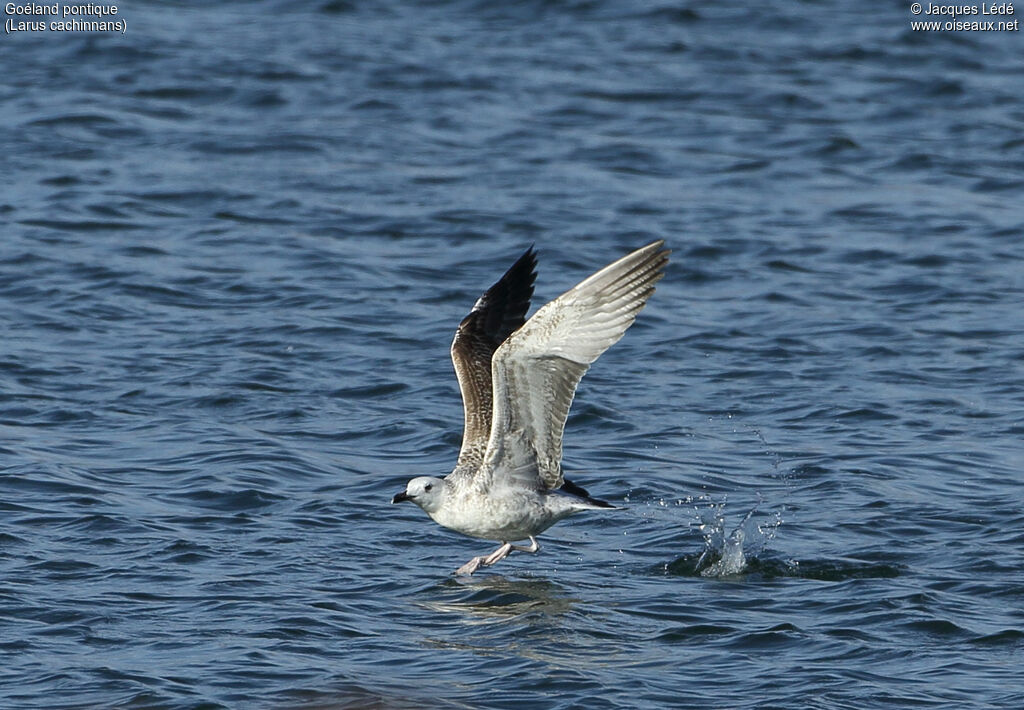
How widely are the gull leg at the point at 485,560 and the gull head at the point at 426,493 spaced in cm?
40

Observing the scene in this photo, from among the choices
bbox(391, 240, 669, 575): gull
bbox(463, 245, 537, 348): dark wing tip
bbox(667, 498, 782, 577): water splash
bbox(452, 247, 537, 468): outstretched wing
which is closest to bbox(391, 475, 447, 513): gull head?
bbox(391, 240, 669, 575): gull

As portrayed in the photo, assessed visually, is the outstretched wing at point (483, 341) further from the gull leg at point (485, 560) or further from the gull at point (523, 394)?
the gull leg at point (485, 560)

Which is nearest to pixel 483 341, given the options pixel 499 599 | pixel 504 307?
pixel 504 307

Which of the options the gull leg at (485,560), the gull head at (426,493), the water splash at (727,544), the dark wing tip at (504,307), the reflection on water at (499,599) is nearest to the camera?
the reflection on water at (499,599)

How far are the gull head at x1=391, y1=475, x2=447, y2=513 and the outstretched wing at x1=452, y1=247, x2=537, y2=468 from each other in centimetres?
32

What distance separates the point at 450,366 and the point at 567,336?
15.7ft

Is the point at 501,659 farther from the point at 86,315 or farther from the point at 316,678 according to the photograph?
the point at 86,315

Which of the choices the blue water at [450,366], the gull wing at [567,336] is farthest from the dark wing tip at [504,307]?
the blue water at [450,366]

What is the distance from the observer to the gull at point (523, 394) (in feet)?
29.4

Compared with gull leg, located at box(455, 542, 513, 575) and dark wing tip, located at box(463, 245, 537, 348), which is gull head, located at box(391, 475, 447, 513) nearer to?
gull leg, located at box(455, 542, 513, 575)

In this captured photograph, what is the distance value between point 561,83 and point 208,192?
572cm

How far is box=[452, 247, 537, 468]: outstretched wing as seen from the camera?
32.6 ft

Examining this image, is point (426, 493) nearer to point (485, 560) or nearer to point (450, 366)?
point (485, 560)

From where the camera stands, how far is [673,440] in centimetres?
1220
